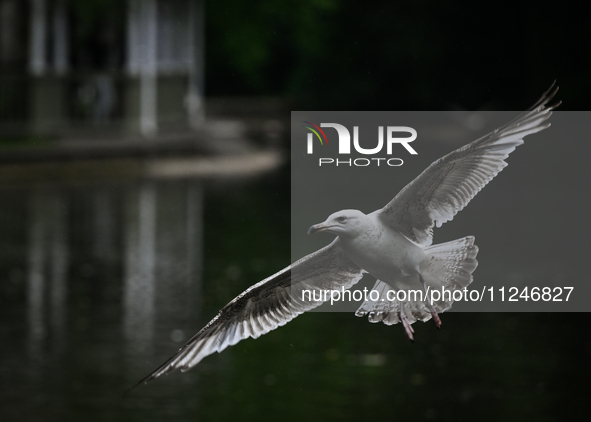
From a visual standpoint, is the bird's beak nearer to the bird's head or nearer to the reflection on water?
the bird's head

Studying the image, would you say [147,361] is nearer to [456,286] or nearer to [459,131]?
[456,286]

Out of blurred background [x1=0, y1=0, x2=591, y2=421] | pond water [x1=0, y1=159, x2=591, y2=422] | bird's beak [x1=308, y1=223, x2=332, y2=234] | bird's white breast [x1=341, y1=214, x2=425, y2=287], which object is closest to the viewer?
bird's beak [x1=308, y1=223, x2=332, y2=234]

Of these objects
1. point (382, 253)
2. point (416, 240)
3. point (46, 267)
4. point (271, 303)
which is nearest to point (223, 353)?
point (46, 267)

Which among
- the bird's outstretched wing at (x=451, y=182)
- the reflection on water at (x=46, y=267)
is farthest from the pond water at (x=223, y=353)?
the bird's outstretched wing at (x=451, y=182)

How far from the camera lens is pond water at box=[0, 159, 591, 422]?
26.6 feet

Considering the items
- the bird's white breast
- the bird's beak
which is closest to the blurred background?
the bird's white breast

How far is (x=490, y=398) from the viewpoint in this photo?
8.27 meters

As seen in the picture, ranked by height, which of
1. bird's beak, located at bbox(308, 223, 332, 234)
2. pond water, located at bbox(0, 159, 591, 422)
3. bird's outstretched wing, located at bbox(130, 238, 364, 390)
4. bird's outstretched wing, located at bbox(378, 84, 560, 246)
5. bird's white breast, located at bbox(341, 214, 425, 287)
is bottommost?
pond water, located at bbox(0, 159, 591, 422)

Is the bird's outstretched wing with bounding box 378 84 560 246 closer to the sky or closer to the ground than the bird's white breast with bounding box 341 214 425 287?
closer to the sky

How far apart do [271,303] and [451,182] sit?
740 millimetres

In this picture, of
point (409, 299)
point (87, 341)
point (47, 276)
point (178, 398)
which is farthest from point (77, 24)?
point (409, 299)

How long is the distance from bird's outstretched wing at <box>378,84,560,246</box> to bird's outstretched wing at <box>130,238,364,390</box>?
0.14 m

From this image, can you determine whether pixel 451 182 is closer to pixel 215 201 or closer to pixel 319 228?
pixel 319 228

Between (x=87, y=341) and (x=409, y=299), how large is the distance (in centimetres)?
802
